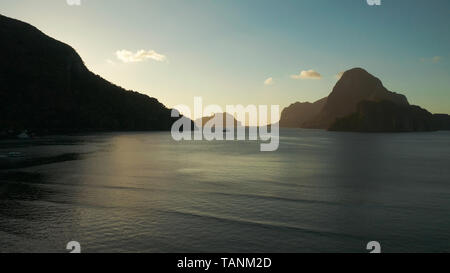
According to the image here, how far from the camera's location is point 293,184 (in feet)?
118

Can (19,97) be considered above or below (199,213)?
above

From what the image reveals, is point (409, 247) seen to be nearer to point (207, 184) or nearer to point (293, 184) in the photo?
point (293, 184)

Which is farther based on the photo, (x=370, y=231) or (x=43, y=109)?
(x=43, y=109)

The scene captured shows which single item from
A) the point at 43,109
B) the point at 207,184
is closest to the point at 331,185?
the point at 207,184

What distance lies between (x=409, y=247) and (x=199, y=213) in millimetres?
13692

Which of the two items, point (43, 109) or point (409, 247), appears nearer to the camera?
point (409, 247)

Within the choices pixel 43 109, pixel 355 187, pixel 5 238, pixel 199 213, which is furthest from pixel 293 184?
pixel 43 109

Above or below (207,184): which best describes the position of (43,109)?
above
